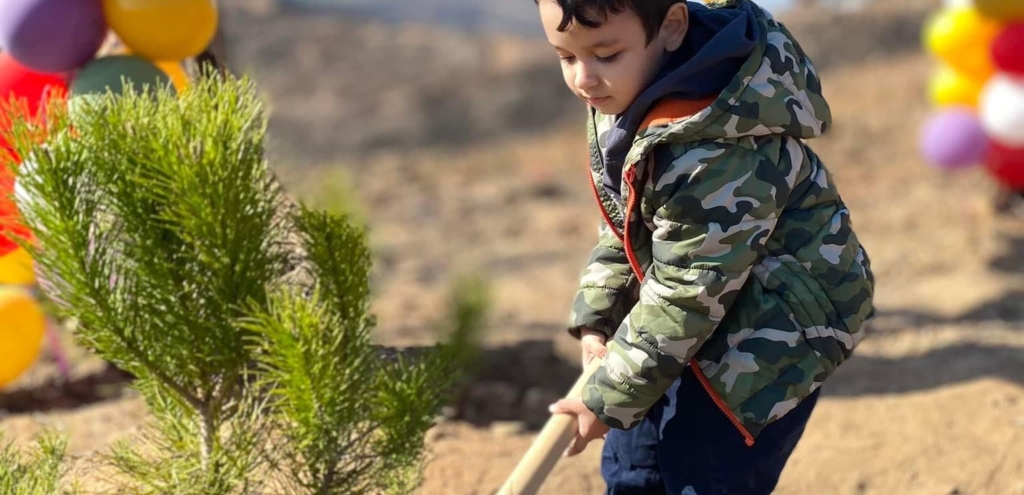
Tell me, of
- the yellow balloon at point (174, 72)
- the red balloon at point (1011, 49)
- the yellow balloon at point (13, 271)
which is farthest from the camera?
the red balloon at point (1011, 49)

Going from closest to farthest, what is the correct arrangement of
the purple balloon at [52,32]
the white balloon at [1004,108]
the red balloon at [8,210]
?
the red balloon at [8,210]
the purple balloon at [52,32]
the white balloon at [1004,108]

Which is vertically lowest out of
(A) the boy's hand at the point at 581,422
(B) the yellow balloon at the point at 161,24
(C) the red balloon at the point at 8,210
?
(A) the boy's hand at the point at 581,422

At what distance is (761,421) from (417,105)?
973 centimetres

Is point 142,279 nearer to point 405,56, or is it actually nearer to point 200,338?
point 200,338

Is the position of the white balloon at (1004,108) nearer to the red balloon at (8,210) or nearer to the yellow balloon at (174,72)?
the yellow balloon at (174,72)

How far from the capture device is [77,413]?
399cm

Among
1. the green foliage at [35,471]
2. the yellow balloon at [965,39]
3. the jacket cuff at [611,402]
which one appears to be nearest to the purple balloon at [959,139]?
the yellow balloon at [965,39]

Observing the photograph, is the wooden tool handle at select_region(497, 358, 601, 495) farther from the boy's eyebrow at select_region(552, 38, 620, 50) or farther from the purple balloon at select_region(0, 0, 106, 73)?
the purple balloon at select_region(0, 0, 106, 73)

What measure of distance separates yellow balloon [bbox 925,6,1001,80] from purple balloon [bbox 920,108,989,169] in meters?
0.33

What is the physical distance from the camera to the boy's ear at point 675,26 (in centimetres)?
180

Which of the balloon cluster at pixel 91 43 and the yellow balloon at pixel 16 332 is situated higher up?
the balloon cluster at pixel 91 43

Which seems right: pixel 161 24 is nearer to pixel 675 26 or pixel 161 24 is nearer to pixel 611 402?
pixel 675 26

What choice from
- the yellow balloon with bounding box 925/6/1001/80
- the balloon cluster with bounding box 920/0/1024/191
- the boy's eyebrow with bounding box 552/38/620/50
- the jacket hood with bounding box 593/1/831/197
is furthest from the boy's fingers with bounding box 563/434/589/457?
the yellow balloon with bounding box 925/6/1001/80

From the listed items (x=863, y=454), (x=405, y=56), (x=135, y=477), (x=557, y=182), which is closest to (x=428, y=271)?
(x=557, y=182)
